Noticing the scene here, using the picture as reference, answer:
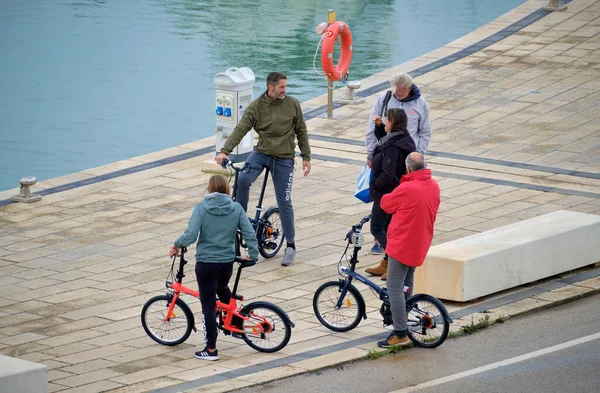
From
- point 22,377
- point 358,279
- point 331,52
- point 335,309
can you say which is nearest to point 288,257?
point 335,309

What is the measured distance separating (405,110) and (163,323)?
11.1ft

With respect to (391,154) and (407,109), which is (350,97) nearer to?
(407,109)

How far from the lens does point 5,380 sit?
7.07 meters

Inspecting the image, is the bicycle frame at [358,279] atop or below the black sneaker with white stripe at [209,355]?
atop

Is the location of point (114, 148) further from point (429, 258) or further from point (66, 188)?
point (429, 258)

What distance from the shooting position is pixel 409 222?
8.36 m

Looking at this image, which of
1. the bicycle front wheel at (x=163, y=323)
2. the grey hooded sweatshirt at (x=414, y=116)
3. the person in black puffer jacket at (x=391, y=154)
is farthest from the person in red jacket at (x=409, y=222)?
the grey hooded sweatshirt at (x=414, y=116)

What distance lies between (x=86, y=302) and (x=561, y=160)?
7.11 metres

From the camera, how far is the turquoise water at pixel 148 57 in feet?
60.2

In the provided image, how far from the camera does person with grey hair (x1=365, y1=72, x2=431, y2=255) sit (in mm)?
10583

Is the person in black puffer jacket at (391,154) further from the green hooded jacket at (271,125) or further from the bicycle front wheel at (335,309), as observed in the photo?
the bicycle front wheel at (335,309)

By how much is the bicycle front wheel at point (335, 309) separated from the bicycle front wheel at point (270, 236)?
2055 mm

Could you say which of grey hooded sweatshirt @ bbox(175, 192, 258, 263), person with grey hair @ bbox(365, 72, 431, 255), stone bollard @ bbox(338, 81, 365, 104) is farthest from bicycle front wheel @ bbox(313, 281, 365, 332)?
stone bollard @ bbox(338, 81, 365, 104)

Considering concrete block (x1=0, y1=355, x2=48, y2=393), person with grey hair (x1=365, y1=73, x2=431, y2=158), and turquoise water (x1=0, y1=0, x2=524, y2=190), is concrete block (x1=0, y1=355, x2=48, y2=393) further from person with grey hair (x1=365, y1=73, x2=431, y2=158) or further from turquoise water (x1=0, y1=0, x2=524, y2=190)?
turquoise water (x1=0, y1=0, x2=524, y2=190)
